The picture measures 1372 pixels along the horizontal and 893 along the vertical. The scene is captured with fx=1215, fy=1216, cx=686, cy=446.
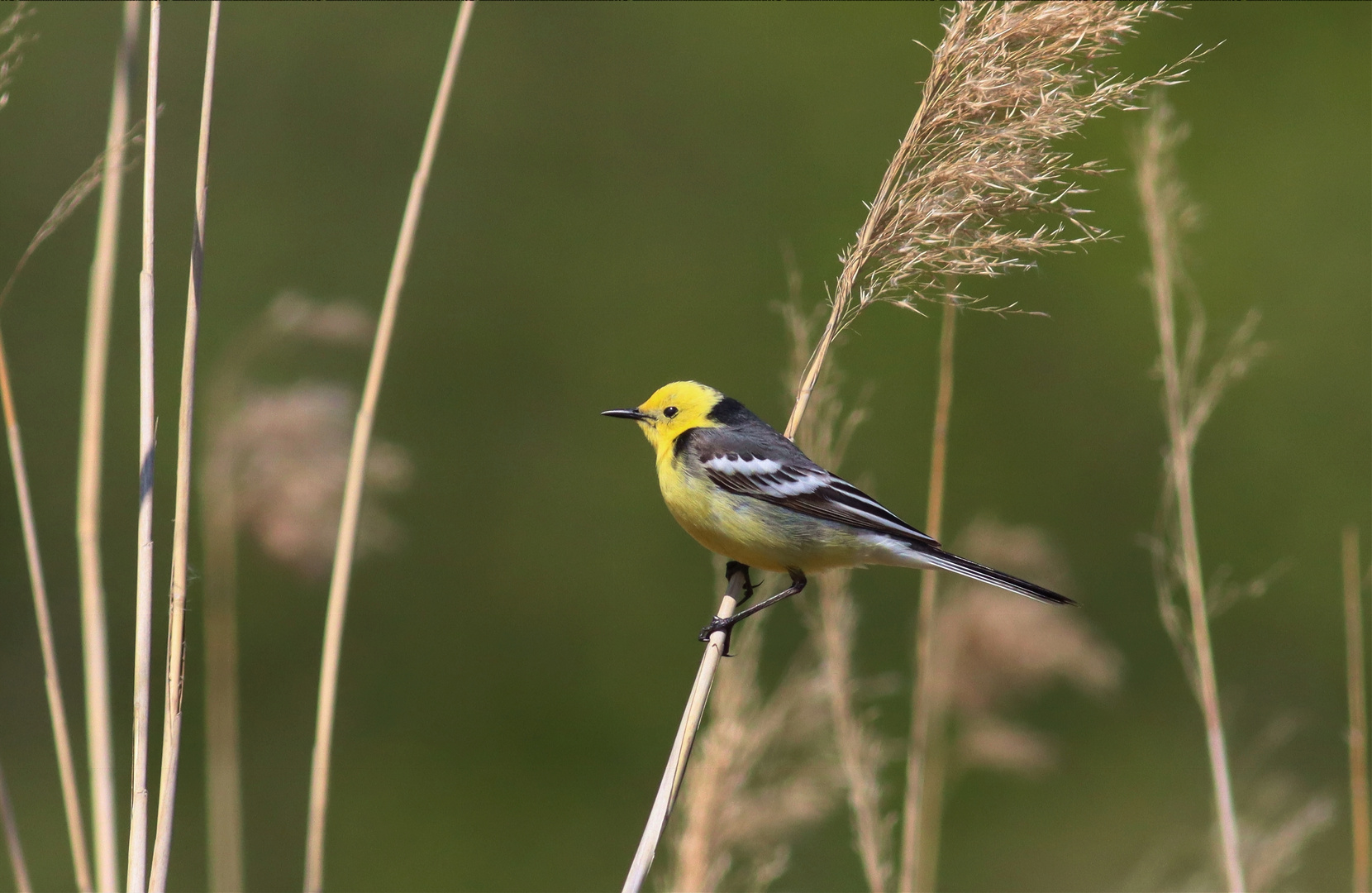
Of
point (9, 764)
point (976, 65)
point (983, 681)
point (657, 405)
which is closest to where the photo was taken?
point (976, 65)

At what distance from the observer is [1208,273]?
34.1 feet

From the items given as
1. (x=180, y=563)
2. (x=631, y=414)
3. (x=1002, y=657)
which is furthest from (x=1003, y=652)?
(x=180, y=563)

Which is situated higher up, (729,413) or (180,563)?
(180,563)

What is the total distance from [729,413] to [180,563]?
209cm

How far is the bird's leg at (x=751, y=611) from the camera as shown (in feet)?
9.02

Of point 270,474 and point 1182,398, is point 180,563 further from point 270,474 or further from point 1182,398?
point 1182,398

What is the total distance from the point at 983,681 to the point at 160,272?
23.8 ft

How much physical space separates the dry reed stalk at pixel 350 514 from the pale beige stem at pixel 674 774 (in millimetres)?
477

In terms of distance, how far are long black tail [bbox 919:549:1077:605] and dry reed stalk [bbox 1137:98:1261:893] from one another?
0.77 feet

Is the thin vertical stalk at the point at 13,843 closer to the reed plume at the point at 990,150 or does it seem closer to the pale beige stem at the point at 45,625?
the pale beige stem at the point at 45,625

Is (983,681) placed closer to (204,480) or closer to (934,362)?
(204,480)

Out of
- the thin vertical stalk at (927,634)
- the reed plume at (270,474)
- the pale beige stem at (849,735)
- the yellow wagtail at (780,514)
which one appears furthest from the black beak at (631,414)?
the thin vertical stalk at (927,634)

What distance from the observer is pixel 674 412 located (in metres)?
3.83

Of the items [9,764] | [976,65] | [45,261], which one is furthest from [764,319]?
[976,65]
